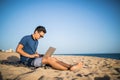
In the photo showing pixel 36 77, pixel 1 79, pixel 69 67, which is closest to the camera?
pixel 1 79

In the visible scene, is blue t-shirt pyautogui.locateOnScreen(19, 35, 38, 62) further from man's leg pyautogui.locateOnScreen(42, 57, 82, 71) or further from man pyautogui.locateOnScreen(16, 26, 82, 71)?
man's leg pyautogui.locateOnScreen(42, 57, 82, 71)

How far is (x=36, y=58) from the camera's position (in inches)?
160

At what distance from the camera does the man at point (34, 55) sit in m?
4.02

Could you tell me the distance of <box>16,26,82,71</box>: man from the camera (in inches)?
158

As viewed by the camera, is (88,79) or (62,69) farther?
(62,69)

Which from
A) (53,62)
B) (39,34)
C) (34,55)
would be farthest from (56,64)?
(39,34)

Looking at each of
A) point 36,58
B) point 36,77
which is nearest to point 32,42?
point 36,58

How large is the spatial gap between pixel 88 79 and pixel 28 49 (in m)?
2.19

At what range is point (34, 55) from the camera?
4133mm

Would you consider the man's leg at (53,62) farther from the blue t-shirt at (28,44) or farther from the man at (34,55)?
the blue t-shirt at (28,44)

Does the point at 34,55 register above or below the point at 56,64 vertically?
above

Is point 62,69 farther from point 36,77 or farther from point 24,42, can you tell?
point 24,42

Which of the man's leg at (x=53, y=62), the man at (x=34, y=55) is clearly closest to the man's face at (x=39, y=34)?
the man at (x=34, y=55)

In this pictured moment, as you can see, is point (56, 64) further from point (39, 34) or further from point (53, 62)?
point (39, 34)
